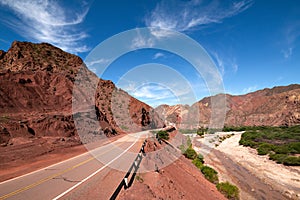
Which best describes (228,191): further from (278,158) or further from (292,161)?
(278,158)

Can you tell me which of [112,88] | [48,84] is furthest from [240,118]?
[48,84]

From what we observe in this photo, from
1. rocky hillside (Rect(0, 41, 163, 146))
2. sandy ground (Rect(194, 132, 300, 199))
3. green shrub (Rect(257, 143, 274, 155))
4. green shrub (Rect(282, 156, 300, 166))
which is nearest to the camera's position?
sandy ground (Rect(194, 132, 300, 199))

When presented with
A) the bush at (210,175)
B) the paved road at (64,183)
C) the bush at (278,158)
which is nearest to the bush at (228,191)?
→ the bush at (210,175)

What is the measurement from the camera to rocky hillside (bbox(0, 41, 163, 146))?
2247 cm

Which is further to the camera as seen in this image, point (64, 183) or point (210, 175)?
point (210, 175)

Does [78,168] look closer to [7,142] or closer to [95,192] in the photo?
[95,192]

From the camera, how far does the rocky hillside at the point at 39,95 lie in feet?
73.7

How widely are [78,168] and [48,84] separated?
2725cm

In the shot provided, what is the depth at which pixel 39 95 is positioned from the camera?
1216 inches

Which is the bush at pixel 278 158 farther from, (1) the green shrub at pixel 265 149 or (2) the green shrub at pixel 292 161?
(1) the green shrub at pixel 265 149

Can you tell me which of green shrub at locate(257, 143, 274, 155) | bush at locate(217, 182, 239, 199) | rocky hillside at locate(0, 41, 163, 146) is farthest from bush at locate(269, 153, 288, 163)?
rocky hillside at locate(0, 41, 163, 146)

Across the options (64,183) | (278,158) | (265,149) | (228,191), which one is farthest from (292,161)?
(64,183)

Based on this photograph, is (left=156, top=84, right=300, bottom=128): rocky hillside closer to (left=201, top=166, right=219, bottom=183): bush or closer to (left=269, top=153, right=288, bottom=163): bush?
(left=269, top=153, right=288, bottom=163): bush

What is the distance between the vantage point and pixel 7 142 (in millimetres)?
18656
